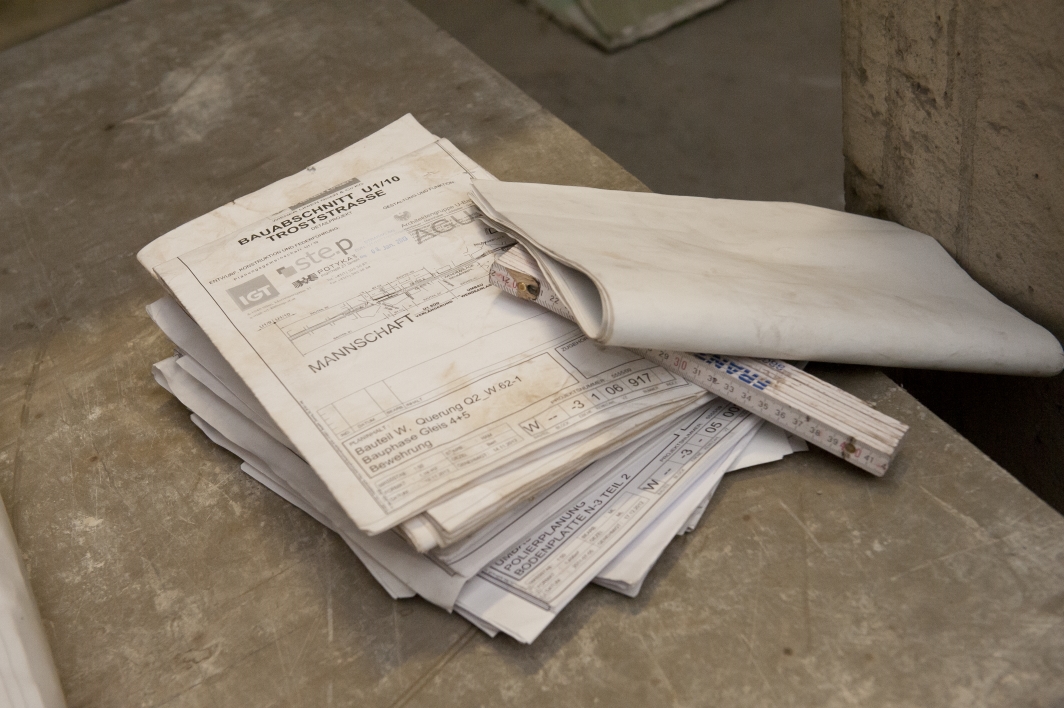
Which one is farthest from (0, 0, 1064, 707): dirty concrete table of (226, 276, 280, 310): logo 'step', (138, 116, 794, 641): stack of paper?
(226, 276, 280, 310): logo 'step'

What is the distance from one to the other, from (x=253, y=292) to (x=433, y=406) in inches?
10.6

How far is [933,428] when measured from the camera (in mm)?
948

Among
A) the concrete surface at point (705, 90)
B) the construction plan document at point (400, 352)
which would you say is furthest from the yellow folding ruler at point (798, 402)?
the concrete surface at point (705, 90)

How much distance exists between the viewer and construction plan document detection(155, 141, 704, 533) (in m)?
0.86

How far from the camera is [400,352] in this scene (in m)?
0.97

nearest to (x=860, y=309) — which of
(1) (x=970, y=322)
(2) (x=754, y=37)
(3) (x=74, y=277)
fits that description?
(1) (x=970, y=322)

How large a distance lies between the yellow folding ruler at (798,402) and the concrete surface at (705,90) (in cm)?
163

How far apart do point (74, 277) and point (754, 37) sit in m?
2.30

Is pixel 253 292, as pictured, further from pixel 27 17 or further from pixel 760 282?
pixel 27 17

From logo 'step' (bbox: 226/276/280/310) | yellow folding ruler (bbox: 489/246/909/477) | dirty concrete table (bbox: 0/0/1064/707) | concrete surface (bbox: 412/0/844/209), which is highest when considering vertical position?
logo 'step' (bbox: 226/276/280/310)

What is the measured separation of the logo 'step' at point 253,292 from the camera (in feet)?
3.35

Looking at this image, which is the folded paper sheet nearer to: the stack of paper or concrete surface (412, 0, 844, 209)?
the stack of paper

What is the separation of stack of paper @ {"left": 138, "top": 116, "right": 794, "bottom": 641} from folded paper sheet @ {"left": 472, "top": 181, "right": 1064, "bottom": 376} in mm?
81

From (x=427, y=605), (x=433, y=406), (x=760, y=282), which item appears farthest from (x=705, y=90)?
(x=427, y=605)
